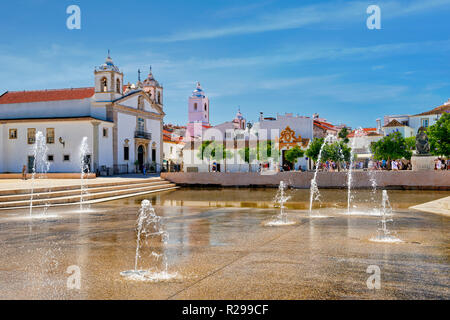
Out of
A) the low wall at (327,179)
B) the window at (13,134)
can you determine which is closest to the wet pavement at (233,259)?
the low wall at (327,179)

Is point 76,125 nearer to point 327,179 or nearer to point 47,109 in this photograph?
point 47,109

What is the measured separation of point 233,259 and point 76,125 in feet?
111

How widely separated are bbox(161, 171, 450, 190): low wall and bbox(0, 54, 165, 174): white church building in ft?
39.4

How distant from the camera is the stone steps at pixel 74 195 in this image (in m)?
13.7

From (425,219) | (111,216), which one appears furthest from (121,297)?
(425,219)

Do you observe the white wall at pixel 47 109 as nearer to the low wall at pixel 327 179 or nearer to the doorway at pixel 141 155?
the doorway at pixel 141 155

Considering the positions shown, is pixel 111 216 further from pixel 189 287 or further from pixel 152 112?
pixel 152 112

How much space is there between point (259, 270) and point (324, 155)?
35.1 meters

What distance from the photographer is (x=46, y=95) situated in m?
39.9

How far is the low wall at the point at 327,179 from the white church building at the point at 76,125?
1202 cm

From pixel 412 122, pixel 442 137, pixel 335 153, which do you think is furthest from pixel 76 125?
pixel 412 122

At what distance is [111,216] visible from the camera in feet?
35.6

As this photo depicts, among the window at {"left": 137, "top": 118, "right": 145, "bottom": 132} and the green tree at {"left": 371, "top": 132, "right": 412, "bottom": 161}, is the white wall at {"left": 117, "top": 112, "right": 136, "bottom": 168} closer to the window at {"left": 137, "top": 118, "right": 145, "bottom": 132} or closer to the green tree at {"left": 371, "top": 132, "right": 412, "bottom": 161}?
the window at {"left": 137, "top": 118, "right": 145, "bottom": 132}
